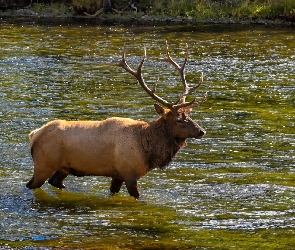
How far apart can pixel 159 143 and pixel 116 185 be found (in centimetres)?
79

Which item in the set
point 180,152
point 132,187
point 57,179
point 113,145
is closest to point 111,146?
point 113,145

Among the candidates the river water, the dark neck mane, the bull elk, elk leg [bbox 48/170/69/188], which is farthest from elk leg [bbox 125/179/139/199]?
elk leg [bbox 48/170/69/188]

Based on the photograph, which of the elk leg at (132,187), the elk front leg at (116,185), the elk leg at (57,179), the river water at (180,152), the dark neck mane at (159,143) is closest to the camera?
the river water at (180,152)

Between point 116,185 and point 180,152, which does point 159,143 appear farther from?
point 180,152

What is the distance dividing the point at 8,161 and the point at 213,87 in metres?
7.88

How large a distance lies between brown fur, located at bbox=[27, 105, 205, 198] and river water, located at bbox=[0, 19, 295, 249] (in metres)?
0.40

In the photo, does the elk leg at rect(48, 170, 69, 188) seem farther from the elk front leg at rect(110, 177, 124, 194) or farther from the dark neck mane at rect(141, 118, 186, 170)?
the dark neck mane at rect(141, 118, 186, 170)

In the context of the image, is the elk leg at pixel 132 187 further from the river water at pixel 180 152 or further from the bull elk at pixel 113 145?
the river water at pixel 180 152

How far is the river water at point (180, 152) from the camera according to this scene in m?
9.24

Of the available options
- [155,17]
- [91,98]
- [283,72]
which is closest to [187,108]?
[91,98]

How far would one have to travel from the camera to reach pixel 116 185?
35.3 ft

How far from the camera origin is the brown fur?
10353 millimetres

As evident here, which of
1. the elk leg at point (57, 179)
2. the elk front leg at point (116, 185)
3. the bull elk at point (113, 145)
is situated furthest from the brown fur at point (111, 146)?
the elk leg at point (57, 179)

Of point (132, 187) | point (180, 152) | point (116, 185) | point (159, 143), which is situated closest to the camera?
point (132, 187)
